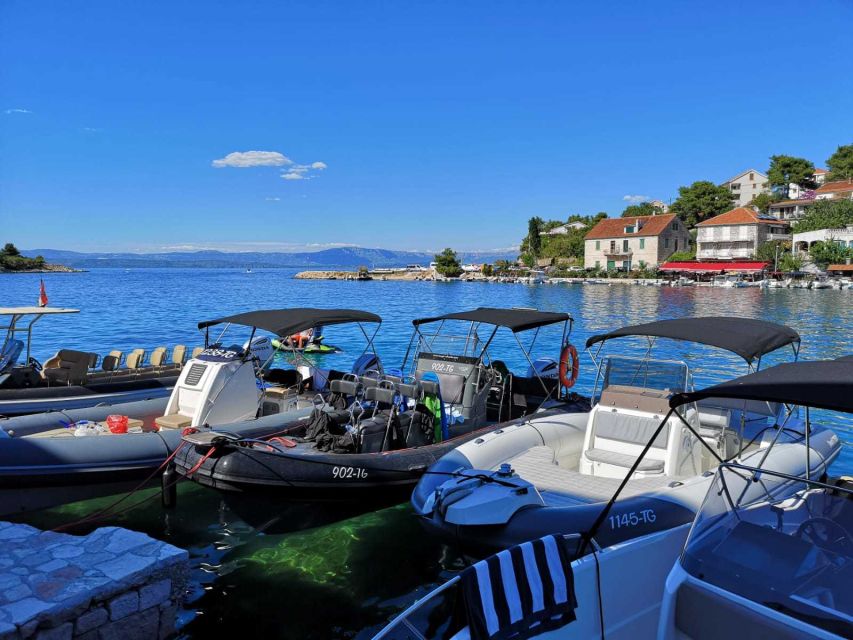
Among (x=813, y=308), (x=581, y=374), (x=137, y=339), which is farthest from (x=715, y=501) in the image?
(x=813, y=308)

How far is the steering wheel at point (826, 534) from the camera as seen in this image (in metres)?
3.80

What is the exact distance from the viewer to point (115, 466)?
7.79 m

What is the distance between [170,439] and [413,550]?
3.63 metres

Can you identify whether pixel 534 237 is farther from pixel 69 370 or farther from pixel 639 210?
pixel 69 370

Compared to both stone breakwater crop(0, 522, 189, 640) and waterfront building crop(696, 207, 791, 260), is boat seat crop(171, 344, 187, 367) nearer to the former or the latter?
stone breakwater crop(0, 522, 189, 640)

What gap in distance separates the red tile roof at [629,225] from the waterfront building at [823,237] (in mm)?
13483

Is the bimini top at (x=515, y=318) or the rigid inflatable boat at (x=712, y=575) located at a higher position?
the bimini top at (x=515, y=318)

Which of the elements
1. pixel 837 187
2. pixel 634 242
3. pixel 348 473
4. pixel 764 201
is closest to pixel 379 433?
pixel 348 473

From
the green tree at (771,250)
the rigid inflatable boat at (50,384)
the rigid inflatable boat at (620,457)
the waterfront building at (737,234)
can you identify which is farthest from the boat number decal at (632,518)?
the green tree at (771,250)

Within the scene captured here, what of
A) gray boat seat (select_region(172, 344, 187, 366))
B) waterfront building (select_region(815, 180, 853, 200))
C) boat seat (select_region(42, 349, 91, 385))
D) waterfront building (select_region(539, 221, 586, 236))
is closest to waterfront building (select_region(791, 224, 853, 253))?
waterfront building (select_region(815, 180, 853, 200))

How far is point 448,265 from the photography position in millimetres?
106750

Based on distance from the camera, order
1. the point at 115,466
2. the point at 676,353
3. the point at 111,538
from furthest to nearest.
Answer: the point at 676,353 → the point at 115,466 → the point at 111,538

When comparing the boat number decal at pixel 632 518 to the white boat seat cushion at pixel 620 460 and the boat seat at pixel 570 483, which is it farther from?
the white boat seat cushion at pixel 620 460

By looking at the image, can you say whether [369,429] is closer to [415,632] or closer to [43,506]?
[43,506]
